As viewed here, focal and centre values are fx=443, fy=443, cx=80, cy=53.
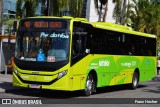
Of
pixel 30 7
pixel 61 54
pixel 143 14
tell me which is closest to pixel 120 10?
pixel 143 14

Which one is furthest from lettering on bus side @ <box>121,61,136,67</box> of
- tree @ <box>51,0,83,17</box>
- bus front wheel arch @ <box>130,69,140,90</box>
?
tree @ <box>51,0,83,17</box>

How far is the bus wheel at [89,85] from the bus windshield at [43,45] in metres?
2.03

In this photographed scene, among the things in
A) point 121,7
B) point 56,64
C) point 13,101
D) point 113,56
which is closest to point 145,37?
point 113,56

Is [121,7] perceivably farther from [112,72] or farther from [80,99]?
[80,99]

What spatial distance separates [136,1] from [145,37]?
2619 cm

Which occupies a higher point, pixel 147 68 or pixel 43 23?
pixel 43 23

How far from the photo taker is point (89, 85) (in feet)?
57.8

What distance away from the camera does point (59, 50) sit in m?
16.1

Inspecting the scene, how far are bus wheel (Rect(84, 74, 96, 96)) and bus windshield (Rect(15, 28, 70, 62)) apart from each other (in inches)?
79.9

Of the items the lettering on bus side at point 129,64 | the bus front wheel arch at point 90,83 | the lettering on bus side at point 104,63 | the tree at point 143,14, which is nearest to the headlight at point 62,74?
the bus front wheel arch at point 90,83

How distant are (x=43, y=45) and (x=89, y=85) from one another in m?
2.66

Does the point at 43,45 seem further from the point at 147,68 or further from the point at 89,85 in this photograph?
the point at 147,68

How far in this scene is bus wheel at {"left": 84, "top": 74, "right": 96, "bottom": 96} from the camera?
57.2 ft

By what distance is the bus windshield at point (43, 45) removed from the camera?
52.6 ft
